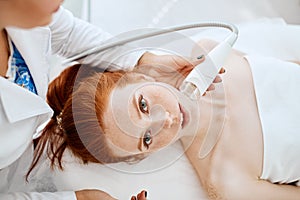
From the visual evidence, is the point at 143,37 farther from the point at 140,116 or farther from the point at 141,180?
the point at 141,180

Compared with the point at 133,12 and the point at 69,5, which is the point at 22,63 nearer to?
the point at 69,5

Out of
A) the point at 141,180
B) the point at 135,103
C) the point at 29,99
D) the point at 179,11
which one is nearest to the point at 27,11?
the point at 29,99

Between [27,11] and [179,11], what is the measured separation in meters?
1.11

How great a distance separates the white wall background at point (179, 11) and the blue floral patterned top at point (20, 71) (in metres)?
0.73

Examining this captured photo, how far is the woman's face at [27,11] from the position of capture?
2.04 ft

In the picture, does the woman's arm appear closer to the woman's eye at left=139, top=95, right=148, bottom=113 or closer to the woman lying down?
the woman lying down

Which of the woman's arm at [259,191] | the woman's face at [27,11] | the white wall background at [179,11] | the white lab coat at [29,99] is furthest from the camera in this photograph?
the white wall background at [179,11]

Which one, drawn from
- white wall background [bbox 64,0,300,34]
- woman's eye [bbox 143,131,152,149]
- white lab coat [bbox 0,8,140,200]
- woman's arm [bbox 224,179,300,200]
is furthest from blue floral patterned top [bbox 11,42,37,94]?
white wall background [bbox 64,0,300,34]

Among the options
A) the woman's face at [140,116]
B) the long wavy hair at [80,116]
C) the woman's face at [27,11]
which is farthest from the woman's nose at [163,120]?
the woman's face at [27,11]

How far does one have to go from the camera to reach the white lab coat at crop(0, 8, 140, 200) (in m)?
0.84

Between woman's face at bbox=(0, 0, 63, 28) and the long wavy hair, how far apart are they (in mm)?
427

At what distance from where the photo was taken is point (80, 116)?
1.07 m

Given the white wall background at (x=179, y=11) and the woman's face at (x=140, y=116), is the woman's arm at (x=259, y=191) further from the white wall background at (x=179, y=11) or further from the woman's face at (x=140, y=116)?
the white wall background at (x=179, y=11)

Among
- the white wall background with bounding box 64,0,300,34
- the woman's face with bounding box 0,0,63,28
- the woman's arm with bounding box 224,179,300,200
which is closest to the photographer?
the woman's face with bounding box 0,0,63,28
